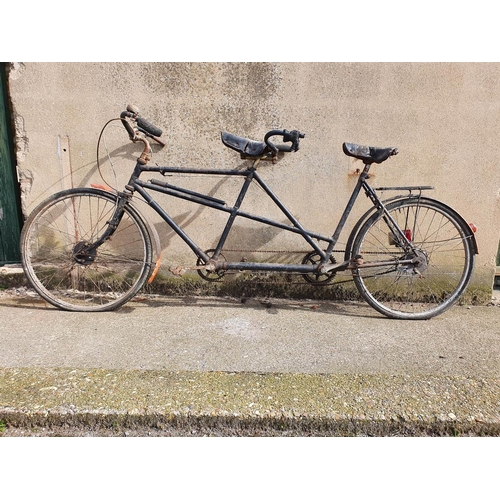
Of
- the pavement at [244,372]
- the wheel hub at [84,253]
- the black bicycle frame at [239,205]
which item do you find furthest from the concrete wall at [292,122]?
the pavement at [244,372]

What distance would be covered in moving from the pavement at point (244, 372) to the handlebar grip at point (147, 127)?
4.52ft

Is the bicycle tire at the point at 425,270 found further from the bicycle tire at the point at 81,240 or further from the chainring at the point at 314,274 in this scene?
the bicycle tire at the point at 81,240

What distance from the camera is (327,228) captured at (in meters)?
3.00

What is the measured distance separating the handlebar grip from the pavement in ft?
4.52

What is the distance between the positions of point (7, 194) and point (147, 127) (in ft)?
5.31

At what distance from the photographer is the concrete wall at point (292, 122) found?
279 centimetres

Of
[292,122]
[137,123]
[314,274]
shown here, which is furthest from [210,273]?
[292,122]

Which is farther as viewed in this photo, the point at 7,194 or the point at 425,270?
the point at 7,194

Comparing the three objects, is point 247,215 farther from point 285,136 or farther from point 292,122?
point 292,122

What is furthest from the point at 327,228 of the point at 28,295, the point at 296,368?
the point at 28,295

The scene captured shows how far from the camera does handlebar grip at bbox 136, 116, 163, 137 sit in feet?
8.22

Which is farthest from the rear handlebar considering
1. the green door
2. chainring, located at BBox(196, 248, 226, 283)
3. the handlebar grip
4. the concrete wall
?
the green door

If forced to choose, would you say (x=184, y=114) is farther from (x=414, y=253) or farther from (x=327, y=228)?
(x=414, y=253)

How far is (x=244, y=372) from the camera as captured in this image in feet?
6.33
